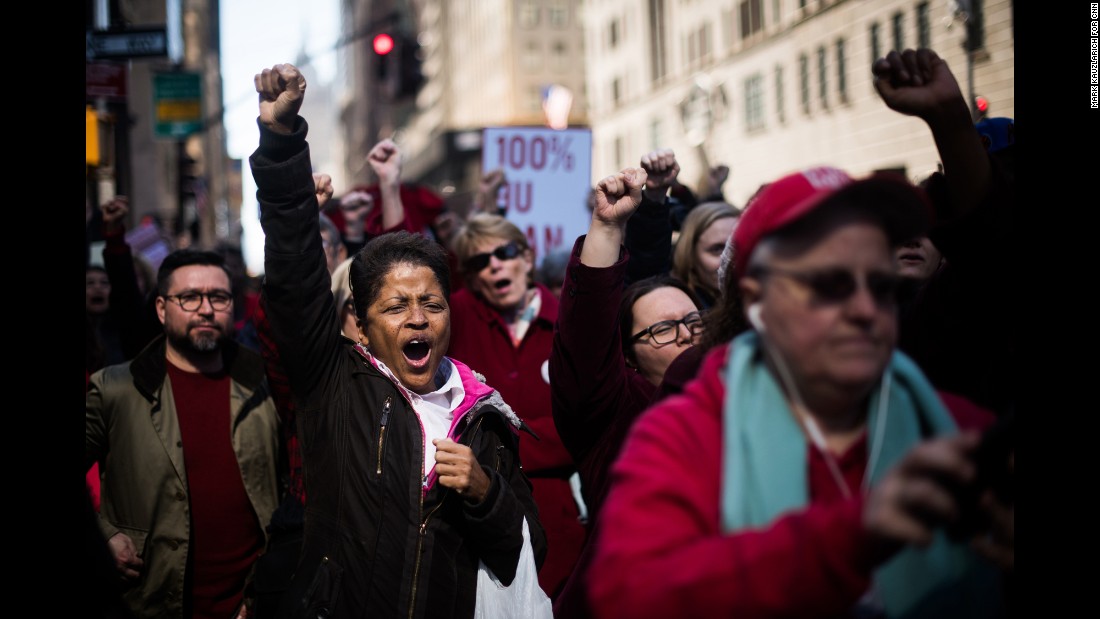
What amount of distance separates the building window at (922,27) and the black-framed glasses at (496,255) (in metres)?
24.3

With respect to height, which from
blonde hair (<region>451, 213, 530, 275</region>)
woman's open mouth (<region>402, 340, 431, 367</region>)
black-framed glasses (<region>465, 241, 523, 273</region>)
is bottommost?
woman's open mouth (<region>402, 340, 431, 367</region>)

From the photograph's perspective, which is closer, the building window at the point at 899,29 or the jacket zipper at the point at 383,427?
the jacket zipper at the point at 383,427

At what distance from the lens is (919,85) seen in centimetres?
Result: 248

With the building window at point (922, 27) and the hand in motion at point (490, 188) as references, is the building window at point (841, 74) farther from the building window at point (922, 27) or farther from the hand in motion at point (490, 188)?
the hand in motion at point (490, 188)

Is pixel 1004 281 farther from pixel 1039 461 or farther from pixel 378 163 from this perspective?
pixel 378 163

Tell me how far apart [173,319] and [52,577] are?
2.62 metres

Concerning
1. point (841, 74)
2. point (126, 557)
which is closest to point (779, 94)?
point (841, 74)

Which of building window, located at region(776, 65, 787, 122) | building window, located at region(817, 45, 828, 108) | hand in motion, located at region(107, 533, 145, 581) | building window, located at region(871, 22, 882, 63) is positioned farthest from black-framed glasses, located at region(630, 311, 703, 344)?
building window, located at region(776, 65, 787, 122)

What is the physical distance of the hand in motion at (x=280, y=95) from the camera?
11.2 ft

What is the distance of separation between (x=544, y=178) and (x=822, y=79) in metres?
26.8

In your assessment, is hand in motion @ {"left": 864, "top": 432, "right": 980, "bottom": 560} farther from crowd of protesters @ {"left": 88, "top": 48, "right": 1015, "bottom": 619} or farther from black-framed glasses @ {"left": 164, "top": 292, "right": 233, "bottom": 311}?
black-framed glasses @ {"left": 164, "top": 292, "right": 233, "bottom": 311}

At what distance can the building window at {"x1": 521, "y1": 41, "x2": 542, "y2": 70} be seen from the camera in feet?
288

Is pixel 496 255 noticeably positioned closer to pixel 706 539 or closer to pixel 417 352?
pixel 417 352

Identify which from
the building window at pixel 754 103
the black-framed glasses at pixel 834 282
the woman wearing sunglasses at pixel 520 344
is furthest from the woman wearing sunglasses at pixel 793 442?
the building window at pixel 754 103
